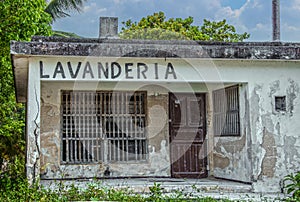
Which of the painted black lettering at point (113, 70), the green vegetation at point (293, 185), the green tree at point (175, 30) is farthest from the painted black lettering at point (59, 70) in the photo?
the green tree at point (175, 30)

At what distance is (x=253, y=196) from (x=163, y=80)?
9.57ft

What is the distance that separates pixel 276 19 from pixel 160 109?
421 inches

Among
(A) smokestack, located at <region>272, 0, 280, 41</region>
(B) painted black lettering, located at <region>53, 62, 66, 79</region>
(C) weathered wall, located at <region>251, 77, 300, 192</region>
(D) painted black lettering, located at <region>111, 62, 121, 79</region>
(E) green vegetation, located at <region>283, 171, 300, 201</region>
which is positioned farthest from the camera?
(A) smokestack, located at <region>272, 0, 280, 41</region>

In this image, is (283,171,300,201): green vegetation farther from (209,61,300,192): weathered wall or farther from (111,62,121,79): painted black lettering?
(111,62,121,79): painted black lettering

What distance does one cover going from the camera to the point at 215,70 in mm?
10492

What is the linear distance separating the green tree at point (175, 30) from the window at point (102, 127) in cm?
1741

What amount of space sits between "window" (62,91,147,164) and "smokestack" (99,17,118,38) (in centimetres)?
A: 178

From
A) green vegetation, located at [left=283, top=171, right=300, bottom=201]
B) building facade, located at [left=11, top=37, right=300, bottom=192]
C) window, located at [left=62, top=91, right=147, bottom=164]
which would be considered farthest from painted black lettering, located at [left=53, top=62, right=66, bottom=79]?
green vegetation, located at [left=283, top=171, right=300, bottom=201]

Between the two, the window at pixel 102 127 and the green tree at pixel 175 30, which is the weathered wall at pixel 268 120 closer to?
the window at pixel 102 127

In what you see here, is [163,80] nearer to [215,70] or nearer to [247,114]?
[215,70]

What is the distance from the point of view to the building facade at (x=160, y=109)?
32.5 feet

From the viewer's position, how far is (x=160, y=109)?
1263 cm

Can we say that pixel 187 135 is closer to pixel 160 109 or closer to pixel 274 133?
pixel 160 109

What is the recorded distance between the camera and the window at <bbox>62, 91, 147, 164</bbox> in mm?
12141
